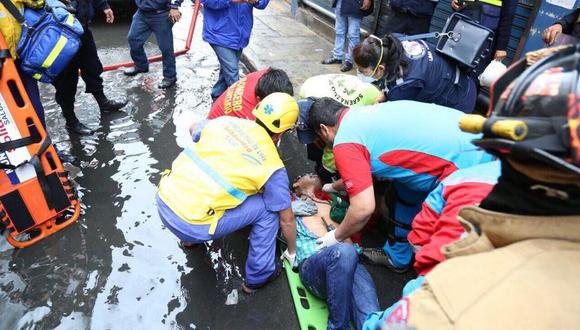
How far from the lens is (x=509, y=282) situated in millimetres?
725

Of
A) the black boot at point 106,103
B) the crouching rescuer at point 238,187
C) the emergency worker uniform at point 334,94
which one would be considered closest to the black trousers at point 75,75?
the black boot at point 106,103

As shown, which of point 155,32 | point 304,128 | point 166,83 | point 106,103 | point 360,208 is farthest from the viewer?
point 166,83

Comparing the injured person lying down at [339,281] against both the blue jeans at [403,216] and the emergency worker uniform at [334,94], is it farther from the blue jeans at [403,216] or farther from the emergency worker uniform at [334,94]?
the emergency worker uniform at [334,94]

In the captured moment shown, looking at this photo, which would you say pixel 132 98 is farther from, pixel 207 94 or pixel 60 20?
pixel 60 20

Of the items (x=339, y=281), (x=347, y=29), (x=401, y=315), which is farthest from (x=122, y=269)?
(x=347, y=29)

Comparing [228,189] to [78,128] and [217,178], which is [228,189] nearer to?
[217,178]

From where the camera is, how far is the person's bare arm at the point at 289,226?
241 cm

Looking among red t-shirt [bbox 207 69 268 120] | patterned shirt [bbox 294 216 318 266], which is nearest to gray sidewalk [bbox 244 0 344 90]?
red t-shirt [bbox 207 69 268 120]

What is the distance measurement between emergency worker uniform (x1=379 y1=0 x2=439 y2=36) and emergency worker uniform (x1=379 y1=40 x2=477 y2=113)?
1.29 meters

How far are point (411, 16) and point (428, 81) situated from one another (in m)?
1.65

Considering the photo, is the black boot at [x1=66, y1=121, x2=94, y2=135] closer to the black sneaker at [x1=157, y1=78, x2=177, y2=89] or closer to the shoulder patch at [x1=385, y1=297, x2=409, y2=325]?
the black sneaker at [x1=157, y1=78, x2=177, y2=89]

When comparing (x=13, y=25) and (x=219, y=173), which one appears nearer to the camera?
(x=219, y=173)

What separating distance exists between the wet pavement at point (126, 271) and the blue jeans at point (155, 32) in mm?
1631

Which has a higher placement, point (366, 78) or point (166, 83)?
point (366, 78)
